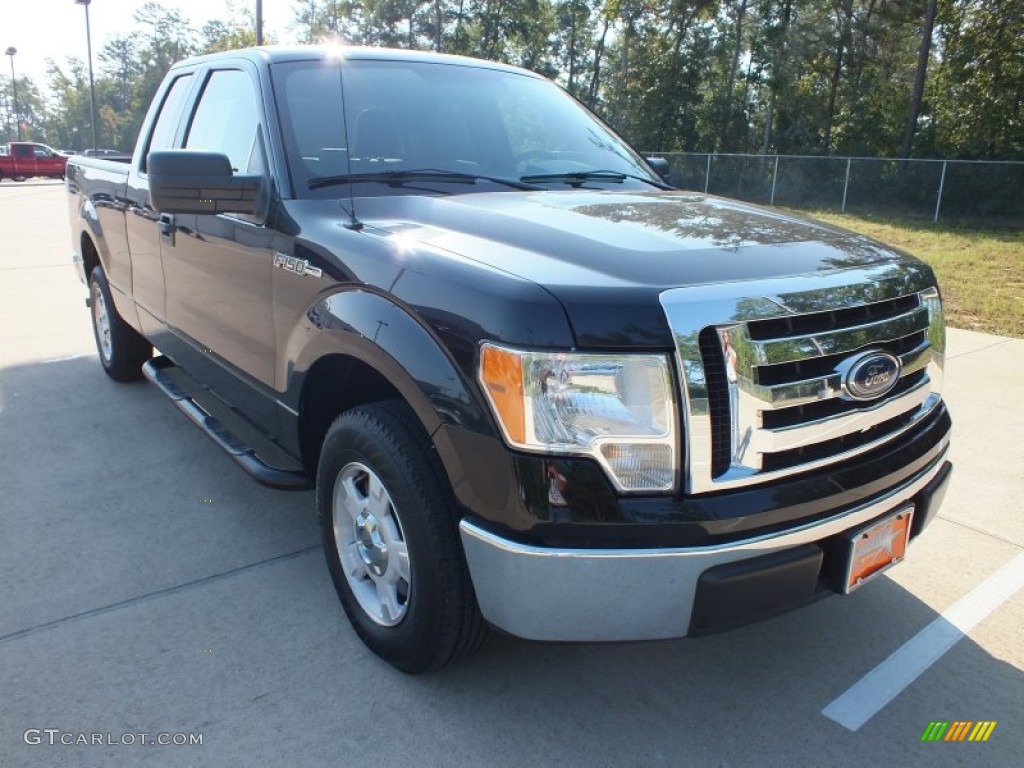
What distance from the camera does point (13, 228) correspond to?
50.3 feet

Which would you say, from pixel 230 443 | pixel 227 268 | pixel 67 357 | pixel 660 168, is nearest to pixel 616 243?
pixel 227 268

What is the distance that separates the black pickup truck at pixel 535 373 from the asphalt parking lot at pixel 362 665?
0.84 ft

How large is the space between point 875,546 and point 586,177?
187cm

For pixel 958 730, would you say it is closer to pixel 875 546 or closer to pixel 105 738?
pixel 875 546

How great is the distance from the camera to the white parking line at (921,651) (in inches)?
96.0

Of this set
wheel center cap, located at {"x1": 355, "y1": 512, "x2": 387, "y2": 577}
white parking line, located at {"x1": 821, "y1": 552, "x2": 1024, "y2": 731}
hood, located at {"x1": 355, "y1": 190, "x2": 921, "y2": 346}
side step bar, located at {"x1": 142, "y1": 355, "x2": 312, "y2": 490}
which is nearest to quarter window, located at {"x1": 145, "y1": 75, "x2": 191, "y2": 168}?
side step bar, located at {"x1": 142, "y1": 355, "x2": 312, "y2": 490}

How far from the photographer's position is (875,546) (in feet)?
7.41

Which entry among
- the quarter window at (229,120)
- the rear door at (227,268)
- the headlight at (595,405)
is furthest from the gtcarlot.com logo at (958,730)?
the quarter window at (229,120)

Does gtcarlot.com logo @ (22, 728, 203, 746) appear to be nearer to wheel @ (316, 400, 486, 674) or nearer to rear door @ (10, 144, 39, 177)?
wheel @ (316, 400, 486, 674)

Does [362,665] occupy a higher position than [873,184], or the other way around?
[873,184]

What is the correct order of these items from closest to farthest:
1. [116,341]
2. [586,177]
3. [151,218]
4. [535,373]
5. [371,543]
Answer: [535,373] < [371,543] < [586,177] < [151,218] < [116,341]

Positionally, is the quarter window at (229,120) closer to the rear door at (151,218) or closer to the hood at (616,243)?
the rear door at (151,218)

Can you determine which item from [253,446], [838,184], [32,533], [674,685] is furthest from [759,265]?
[838,184]

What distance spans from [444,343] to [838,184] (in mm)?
22001
